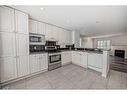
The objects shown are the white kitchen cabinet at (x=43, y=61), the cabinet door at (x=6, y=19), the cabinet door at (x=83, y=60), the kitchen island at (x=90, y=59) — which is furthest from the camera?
the cabinet door at (x=83, y=60)

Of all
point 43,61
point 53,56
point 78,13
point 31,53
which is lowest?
point 43,61

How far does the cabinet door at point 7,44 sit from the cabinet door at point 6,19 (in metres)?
0.15

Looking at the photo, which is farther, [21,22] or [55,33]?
[55,33]

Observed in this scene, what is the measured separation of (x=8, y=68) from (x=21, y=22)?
146 centimetres

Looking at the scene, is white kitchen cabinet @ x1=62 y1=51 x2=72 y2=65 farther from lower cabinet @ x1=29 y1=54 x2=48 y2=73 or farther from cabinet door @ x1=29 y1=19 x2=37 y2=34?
cabinet door @ x1=29 y1=19 x2=37 y2=34

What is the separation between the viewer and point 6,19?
2.06 meters

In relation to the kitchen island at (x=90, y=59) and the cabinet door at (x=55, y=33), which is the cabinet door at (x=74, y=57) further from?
the cabinet door at (x=55, y=33)

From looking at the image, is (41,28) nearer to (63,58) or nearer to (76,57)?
(63,58)

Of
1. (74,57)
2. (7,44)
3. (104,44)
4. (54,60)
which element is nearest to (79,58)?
(74,57)

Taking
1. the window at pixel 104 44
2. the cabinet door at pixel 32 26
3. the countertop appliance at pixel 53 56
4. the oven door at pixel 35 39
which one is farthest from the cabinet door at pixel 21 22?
the window at pixel 104 44

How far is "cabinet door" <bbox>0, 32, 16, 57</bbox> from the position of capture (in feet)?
6.52

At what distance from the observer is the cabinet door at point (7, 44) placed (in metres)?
1.99
